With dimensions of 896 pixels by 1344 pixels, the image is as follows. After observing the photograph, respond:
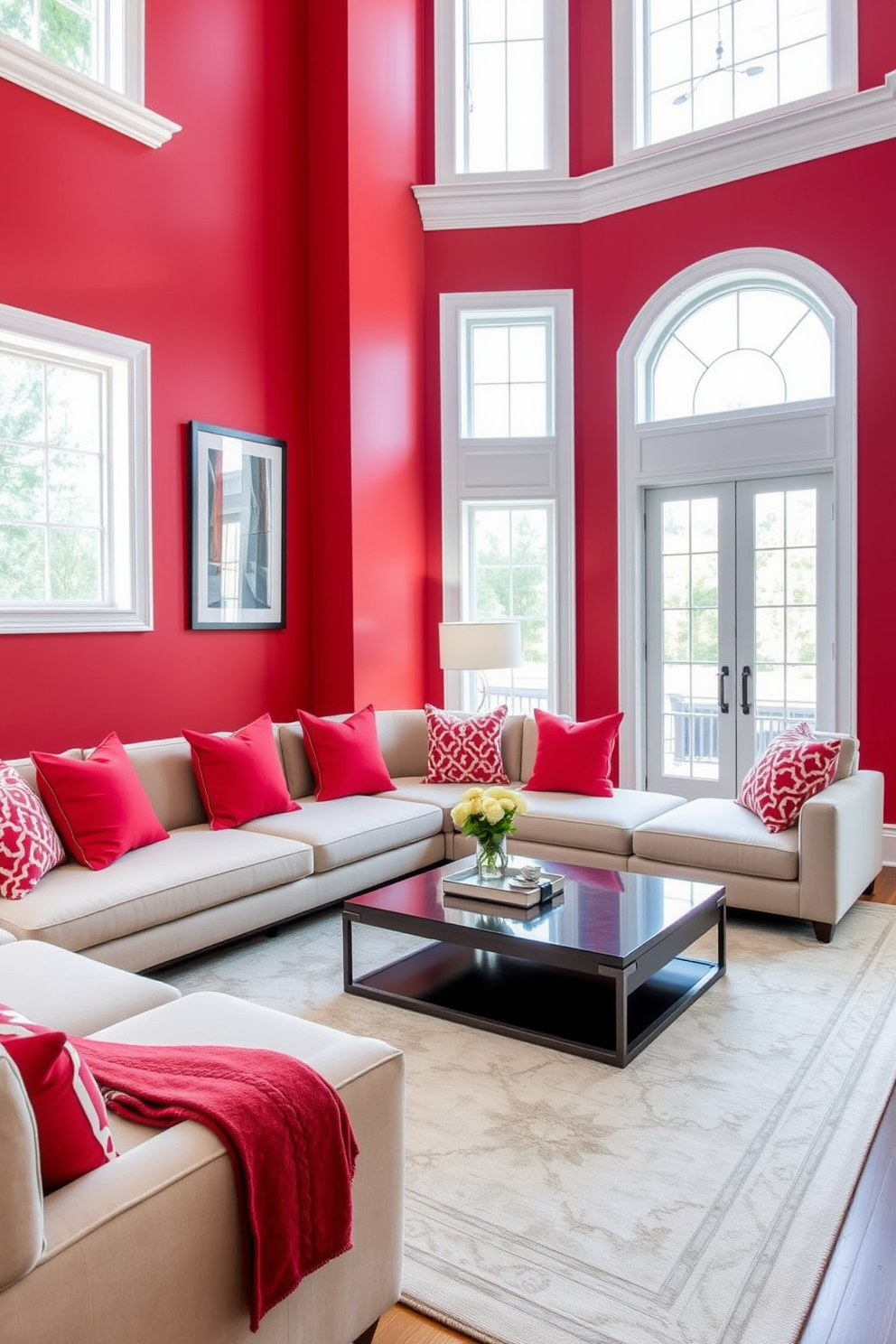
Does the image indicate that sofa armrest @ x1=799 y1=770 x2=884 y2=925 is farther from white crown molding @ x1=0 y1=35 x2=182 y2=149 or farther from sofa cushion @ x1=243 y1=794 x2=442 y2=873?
white crown molding @ x1=0 y1=35 x2=182 y2=149

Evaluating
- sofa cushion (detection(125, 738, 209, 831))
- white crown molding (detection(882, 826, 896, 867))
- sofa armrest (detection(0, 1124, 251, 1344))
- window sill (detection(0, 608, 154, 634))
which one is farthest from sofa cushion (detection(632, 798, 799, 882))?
sofa armrest (detection(0, 1124, 251, 1344))

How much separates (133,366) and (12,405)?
2.19 ft

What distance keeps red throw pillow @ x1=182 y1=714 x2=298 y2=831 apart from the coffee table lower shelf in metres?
1.06

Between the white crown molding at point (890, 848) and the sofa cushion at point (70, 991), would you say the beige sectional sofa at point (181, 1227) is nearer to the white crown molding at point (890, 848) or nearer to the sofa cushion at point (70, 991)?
the sofa cushion at point (70, 991)

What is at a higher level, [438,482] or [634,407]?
[634,407]

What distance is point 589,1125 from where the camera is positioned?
254 centimetres

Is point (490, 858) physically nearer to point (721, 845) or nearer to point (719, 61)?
point (721, 845)

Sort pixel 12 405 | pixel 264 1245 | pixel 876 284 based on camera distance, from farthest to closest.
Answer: pixel 876 284 → pixel 12 405 → pixel 264 1245

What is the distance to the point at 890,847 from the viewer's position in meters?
5.31

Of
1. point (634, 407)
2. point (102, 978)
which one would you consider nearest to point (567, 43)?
point (634, 407)

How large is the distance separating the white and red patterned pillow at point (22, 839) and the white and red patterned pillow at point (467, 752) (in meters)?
2.25

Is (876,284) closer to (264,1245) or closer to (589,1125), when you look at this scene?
(589,1125)

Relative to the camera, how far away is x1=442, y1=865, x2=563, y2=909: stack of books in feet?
11.0

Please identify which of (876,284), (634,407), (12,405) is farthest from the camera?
(634,407)
